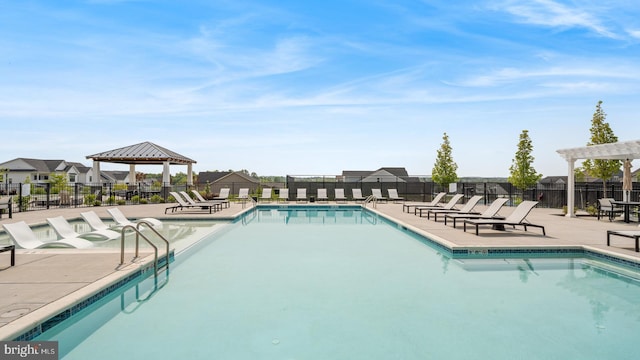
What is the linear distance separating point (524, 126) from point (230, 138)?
16588 millimetres

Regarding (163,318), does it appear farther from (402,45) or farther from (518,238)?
(402,45)

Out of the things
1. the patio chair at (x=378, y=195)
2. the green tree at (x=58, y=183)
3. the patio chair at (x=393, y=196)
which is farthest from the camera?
the green tree at (x=58, y=183)

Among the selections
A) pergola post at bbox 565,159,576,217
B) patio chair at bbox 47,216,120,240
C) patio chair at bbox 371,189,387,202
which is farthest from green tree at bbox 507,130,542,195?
patio chair at bbox 47,216,120,240

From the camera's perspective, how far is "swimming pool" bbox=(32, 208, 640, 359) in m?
3.44

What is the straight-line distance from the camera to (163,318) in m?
4.13

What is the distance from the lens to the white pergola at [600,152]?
10.9m

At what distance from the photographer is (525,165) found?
55.1 feet

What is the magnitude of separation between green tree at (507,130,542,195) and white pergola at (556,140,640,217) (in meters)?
3.06

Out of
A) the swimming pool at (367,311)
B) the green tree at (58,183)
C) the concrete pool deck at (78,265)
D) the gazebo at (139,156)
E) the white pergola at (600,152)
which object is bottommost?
the swimming pool at (367,311)

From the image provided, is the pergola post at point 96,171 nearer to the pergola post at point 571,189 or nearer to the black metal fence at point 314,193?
the black metal fence at point 314,193

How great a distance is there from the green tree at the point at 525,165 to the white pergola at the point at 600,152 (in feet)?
10.0

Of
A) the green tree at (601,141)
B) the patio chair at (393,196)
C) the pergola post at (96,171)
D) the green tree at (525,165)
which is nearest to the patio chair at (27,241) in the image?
the pergola post at (96,171)

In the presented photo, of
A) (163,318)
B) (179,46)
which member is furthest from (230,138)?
(163,318)

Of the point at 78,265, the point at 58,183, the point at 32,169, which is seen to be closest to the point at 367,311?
the point at 78,265
